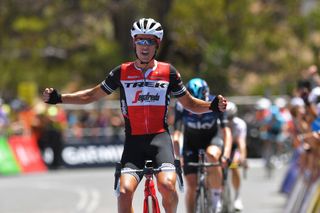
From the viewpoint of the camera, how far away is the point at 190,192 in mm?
13977

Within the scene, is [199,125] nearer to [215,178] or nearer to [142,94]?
[215,178]

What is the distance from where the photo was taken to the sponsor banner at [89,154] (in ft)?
109

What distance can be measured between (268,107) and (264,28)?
1714 cm

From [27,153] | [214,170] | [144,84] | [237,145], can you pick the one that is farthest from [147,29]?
[27,153]

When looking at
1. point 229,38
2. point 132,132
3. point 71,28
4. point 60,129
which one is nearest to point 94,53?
point 71,28

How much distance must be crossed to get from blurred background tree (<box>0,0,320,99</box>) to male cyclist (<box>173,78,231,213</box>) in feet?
89.2

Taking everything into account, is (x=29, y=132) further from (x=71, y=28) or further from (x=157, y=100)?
(x=157, y=100)

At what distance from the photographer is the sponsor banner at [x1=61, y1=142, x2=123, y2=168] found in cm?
3331

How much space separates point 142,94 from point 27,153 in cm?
2096

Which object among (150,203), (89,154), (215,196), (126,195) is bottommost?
(89,154)

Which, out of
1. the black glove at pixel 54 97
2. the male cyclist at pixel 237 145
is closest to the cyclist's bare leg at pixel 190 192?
the male cyclist at pixel 237 145

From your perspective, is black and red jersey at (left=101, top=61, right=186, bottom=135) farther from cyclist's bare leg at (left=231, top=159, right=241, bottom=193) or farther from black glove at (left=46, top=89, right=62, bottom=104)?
cyclist's bare leg at (left=231, top=159, right=241, bottom=193)

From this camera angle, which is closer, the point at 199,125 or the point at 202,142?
the point at 199,125

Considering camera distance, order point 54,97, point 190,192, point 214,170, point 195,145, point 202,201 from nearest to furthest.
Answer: point 54,97, point 202,201, point 190,192, point 214,170, point 195,145
